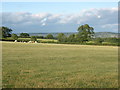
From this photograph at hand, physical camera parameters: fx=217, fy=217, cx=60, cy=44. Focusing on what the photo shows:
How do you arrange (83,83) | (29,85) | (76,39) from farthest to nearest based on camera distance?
(76,39), (83,83), (29,85)

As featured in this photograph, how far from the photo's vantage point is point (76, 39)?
116312 mm

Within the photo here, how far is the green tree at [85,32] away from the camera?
118m

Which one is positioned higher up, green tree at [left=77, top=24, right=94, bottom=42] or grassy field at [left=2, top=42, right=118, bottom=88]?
green tree at [left=77, top=24, right=94, bottom=42]

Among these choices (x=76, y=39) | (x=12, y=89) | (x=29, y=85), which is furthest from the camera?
(x=76, y=39)

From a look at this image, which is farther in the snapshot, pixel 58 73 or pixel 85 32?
pixel 85 32

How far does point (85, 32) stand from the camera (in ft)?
398

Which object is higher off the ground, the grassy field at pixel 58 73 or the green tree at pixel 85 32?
Result: the green tree at pixel 85 32

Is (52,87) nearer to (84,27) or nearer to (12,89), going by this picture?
(12,89)

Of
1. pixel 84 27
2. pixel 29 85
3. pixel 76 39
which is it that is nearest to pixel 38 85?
pixel 29 85

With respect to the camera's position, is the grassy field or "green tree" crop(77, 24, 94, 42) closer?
the grassy field

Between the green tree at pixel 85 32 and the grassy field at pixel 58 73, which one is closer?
the grassy field at pixel 58 73

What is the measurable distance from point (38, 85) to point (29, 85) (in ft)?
1.16

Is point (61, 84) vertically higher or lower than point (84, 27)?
lower

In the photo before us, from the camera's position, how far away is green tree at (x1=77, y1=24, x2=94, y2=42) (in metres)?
118
